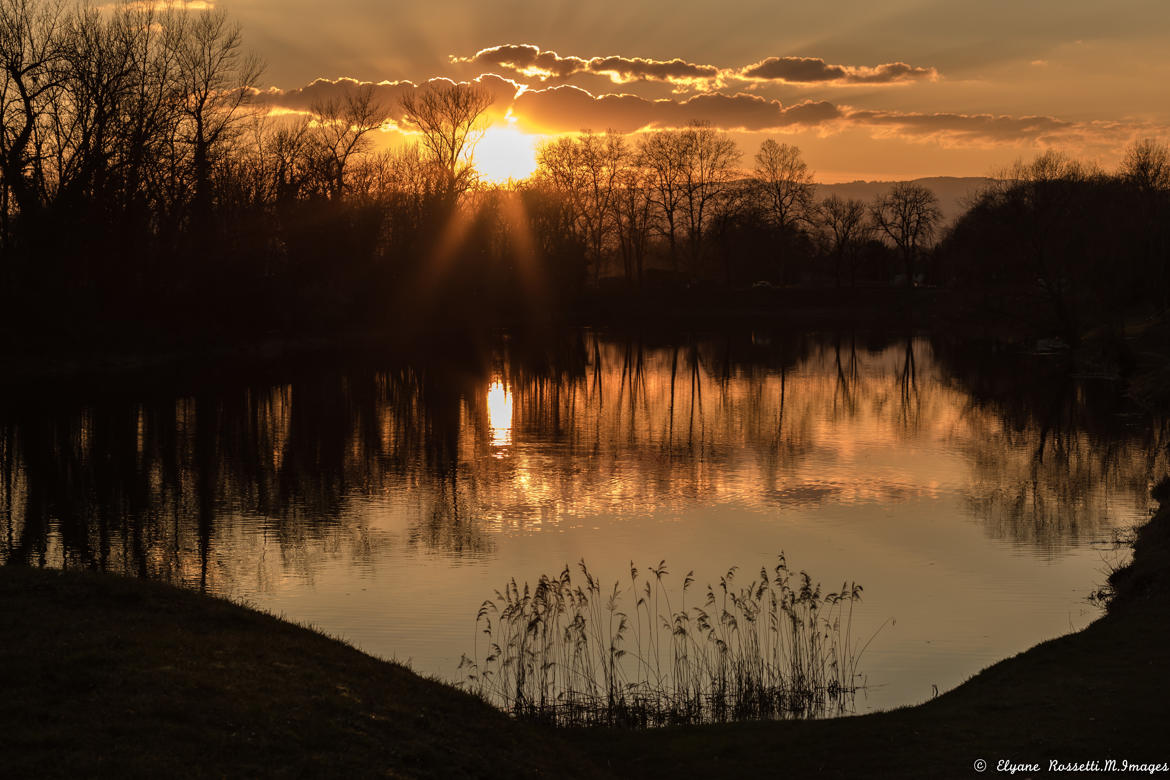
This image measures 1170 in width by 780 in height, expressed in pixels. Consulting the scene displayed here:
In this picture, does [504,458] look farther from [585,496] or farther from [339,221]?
[339,221]

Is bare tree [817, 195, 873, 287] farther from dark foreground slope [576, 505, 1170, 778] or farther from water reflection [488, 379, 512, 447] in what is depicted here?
dark foreground slope [576, 505, 1170, 778]

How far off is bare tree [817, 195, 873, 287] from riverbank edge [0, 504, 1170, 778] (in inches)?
4838

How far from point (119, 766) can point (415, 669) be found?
21.4ft

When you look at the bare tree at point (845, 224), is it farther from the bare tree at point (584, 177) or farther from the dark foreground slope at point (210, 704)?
the dark foreground slope at point (210, 704)

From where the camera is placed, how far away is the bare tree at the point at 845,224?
134m

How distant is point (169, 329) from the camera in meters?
58.9

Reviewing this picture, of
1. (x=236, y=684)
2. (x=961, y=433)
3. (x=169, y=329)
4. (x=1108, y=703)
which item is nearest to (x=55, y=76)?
(x=169, y=329)

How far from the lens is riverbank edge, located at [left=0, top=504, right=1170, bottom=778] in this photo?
8.23 metres

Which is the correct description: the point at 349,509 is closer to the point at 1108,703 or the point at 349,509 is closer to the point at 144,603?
the point at 144,603

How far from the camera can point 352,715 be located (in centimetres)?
938

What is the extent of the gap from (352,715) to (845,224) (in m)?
132

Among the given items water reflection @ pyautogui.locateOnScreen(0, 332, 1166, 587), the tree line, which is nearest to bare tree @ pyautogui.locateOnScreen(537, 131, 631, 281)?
the tree line

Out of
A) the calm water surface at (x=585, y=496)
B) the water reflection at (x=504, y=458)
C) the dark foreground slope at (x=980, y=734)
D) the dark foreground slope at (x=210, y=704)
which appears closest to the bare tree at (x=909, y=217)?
the water reflection at (x=504, y=458)

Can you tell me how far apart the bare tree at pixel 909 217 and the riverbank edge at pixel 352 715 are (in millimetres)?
134068
